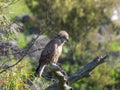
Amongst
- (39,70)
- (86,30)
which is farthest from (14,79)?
(86,30)

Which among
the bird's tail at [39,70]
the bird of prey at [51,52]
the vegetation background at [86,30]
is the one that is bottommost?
the bird's tail at [39,70]

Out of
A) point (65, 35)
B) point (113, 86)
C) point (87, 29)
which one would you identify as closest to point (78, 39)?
point (87, 29)

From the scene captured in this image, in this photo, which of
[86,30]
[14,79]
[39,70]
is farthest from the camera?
[86,30]

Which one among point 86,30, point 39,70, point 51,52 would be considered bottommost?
point 39,70

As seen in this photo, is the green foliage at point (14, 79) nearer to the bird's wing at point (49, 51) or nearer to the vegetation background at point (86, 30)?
the bird's wing at point (49, 51)

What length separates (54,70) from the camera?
7.54 m

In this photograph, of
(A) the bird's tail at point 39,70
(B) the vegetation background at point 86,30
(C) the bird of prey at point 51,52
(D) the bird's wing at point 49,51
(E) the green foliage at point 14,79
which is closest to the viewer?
(E) the green foliage at point 14,79

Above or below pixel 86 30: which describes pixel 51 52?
below

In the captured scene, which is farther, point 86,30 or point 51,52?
point 86,30

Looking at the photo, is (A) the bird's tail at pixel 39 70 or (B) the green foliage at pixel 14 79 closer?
(B) the green foliage at pixel 14 79

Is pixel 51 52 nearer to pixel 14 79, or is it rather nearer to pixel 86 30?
pixel 14 79

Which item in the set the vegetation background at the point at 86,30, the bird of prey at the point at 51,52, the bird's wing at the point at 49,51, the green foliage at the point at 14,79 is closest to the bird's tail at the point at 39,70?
the bird of prey at the point at 51,52

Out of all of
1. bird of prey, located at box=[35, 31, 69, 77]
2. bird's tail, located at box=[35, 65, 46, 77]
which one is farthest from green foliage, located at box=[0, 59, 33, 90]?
bird of prey, located at box=[35, 31, 69, 77]

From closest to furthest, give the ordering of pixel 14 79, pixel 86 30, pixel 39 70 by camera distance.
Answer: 1. pixel 14 79
2. pixel 39 70
3. pixel 86 30
